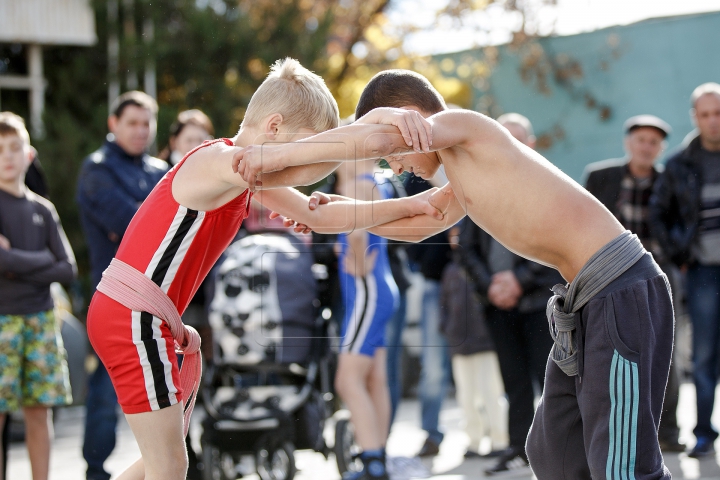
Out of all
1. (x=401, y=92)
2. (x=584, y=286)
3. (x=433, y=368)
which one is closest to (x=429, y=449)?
(x=433, y=368)

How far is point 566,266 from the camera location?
2834mm

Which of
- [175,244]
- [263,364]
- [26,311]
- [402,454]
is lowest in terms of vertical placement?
[402,454]

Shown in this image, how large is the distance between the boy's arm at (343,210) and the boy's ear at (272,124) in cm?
40

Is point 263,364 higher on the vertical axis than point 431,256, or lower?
lower

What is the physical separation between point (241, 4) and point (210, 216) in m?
9.29

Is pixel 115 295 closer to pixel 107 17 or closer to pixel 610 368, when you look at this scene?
pixel 610 368

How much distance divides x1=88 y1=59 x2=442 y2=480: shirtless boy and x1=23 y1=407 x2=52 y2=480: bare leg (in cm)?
168

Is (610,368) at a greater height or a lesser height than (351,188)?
lesser

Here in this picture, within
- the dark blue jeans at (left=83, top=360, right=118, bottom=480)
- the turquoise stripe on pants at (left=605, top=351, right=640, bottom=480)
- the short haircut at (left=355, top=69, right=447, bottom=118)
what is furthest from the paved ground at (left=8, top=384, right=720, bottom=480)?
the short haircut at (left=355, top=69, right=447, bottom=118)

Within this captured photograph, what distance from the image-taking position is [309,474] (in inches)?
212

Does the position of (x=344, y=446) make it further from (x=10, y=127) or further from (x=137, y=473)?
(x=10, y=127)

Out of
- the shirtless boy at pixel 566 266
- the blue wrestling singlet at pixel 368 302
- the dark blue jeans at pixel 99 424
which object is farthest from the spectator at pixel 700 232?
the dark blue jeans at pixel 99 424

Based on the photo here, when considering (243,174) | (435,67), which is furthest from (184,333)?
(435,67)

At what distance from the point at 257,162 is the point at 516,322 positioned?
116 inches
